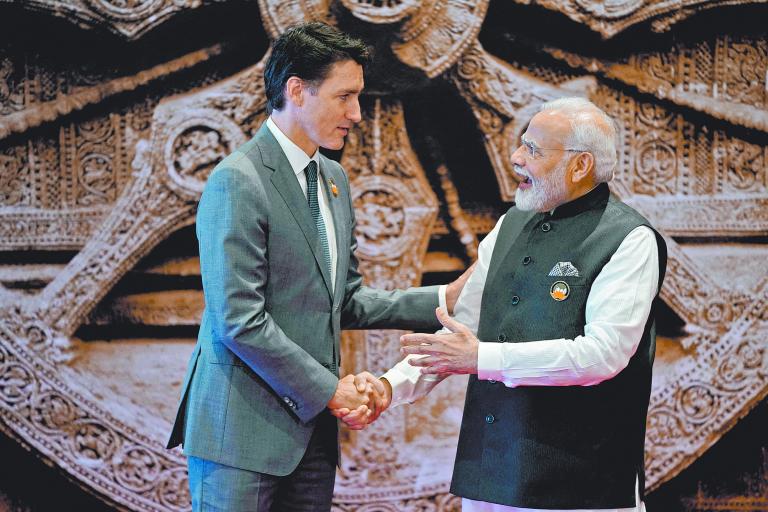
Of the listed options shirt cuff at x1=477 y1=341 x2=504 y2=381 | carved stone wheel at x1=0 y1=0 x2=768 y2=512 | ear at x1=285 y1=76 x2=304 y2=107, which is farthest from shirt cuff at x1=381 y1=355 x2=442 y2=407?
carved stone wheel at x1=0 y1=0 x2=768 y2=512

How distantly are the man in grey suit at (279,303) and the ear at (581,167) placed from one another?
20.4 inches

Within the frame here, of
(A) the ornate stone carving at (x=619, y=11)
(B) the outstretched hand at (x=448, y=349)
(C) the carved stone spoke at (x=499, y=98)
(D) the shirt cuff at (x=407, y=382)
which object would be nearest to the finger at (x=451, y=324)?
(B) the outstretched hand at (x=448, y=349)

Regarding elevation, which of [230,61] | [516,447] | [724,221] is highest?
[230,61]

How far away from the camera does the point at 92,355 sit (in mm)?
3100

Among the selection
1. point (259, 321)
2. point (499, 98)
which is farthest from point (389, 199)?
point (259, 321)

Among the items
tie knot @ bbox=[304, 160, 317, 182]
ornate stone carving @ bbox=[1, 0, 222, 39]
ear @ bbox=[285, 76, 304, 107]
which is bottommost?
tie knot @ bbox=[304, 160, 317, 182]

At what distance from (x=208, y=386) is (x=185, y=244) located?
1288 millimetres

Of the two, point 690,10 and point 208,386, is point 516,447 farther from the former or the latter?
point 690,10

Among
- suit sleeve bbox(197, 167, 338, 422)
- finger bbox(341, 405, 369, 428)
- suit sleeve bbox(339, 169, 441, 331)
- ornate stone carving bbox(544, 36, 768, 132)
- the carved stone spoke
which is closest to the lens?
suit sleeve bbox(197, 167, 338, 422)

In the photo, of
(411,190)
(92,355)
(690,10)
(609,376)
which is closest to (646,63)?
(690,10)

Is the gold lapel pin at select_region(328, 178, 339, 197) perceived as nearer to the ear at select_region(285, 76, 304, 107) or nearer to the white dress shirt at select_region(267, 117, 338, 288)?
the white dress shirt at select_region(267, 117, 338, 288)

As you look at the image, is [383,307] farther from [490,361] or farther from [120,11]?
[120,11]

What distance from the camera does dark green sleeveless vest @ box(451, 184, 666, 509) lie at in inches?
77.0

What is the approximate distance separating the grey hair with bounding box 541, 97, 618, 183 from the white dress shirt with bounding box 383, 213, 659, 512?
176 millimetres
